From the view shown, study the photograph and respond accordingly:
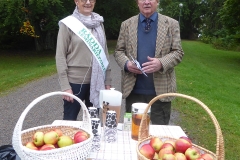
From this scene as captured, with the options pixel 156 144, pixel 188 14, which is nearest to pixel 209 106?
pixel 156 144

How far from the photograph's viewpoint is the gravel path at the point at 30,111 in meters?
4.92

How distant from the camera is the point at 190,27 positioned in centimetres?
4797

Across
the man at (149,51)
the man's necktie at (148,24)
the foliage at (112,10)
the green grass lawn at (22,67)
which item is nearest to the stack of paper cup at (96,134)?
the man at (149,51)

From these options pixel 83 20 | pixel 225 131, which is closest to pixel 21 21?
pixel 225 131

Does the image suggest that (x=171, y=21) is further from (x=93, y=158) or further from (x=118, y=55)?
(x=93, y=158)

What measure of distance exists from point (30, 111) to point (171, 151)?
4.53 metres

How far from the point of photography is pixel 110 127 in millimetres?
2154

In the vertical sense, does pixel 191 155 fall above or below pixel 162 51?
below

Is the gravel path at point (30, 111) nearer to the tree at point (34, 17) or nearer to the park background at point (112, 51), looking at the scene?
the park background at point (112, 51)

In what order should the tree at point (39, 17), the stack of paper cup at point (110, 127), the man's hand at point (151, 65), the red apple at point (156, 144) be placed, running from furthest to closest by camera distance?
the tree at point (39, 17)
the man's hand at point (151, 65)
the stack of paper cup at point (110, 127)
the red apple at point (156, 144)

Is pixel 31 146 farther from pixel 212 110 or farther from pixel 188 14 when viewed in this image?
pixel 188 14

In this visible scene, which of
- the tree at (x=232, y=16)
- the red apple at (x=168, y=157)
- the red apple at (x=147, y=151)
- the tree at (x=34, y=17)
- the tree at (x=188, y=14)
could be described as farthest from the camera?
the tree at (x=188, y=14)

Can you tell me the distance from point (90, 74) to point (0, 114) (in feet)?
11.2

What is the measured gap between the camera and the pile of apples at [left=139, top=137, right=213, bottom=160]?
5.33 ft
